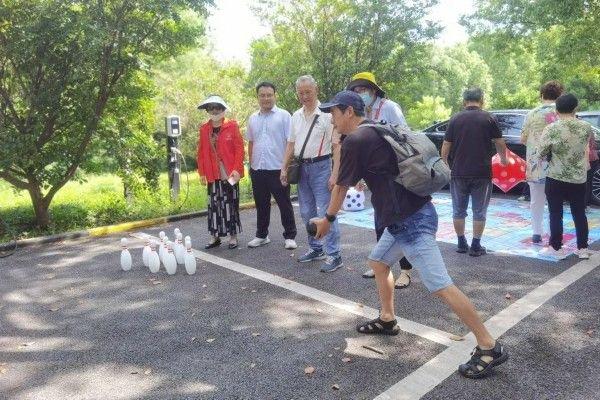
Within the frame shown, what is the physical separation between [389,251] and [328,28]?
868cm

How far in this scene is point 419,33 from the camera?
37.1 ft

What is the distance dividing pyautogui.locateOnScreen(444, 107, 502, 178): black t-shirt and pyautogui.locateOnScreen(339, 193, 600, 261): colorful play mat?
1.14 meters

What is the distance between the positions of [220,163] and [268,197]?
2.43 ft

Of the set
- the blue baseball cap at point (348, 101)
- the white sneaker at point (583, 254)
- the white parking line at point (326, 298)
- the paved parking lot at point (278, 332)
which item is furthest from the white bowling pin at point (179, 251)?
the white sneaker at point (583, 254)

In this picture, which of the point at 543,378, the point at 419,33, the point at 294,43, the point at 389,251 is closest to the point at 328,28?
the point at 294,43

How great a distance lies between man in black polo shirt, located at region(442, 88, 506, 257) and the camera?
201 inches

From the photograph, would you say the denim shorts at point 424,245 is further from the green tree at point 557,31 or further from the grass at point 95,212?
the green tree at point 557,31

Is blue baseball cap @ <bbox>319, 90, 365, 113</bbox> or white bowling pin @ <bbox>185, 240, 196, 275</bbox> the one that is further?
white bowling pin @ <bbox>185, 240, 196, 275</bbox>

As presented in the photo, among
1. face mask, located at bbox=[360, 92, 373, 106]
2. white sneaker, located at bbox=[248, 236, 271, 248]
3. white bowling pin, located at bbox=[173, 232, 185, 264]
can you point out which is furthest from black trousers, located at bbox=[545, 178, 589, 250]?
white bowling pin, located at bbox=[173, 232, 185, 264]

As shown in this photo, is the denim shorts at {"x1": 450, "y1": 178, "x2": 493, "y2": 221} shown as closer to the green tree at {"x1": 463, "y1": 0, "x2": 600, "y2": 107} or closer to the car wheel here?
the car wheel

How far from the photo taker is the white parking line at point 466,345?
2846 mm

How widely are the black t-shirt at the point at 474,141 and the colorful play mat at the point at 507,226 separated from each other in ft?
3.74

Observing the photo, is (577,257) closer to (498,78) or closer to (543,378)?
(543,378)

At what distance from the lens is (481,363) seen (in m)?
2.91
